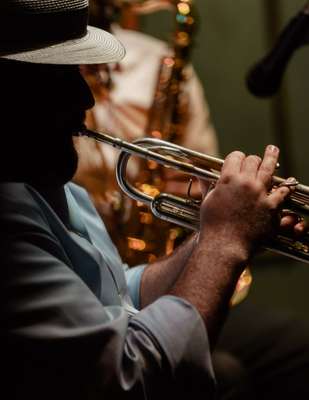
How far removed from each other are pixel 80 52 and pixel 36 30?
9 centimetres

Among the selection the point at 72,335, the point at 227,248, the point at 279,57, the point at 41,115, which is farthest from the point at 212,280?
the point at 279,57

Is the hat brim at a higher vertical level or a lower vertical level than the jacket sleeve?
higher

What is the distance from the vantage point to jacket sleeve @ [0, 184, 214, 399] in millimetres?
1313

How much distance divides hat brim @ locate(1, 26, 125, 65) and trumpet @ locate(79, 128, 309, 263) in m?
0.15

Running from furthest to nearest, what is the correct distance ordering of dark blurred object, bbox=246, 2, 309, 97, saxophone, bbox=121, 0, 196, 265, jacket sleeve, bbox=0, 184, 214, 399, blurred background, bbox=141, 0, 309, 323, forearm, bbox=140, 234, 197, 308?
blurred background, bbox=141, 0, 309, 323 < saxophone, bbox=121, 0, 196, 265 < dark blurred object, bbox=246, 2, 309, 97 < forearm, bbox=140, 234, 197, 308 < jacket sleeve, bbox=0, 184, 214, 399

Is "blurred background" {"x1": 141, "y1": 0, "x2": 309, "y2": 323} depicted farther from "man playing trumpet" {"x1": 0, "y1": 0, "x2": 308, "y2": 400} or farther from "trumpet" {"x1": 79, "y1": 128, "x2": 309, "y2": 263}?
"man playing trumpet" {"x1": 0, "y1": 0, "x2": 308, "y2": 400}

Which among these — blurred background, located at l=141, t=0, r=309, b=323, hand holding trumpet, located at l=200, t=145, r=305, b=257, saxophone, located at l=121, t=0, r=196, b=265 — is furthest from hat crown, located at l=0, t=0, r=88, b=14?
blurred background, located at l=141, t=0, r=309, b=323

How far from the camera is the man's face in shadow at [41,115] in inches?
56.2

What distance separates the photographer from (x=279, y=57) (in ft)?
6.48

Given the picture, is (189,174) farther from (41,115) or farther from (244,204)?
(41,115)

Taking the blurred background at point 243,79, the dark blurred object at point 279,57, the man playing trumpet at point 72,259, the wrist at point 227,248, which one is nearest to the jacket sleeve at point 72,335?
the man playing trumpet at point 72,259

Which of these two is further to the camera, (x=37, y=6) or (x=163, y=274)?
(x=163, y=274)

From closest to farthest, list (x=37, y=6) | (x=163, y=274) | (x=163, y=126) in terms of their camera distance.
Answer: (x=37, y=6) → (x=163, y=274) → (x=163, y=126)

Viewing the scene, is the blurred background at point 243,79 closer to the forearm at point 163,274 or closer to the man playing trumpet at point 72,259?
the forearm at point 163,274
